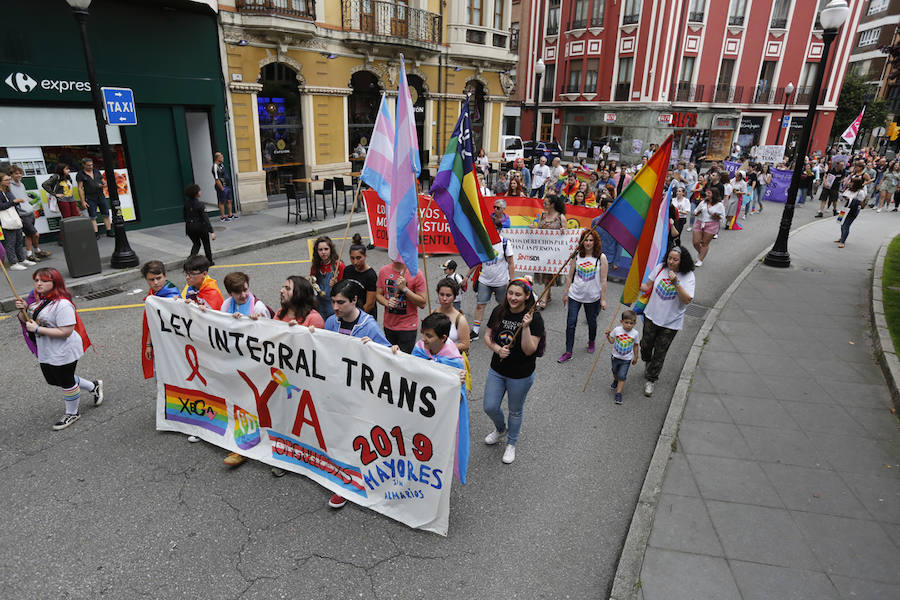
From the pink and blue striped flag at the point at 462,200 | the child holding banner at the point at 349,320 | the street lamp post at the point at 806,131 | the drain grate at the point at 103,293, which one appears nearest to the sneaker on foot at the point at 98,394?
the child holding banner at the point at 349,320

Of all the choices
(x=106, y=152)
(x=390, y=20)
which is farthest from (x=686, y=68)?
(x=106, y=152)

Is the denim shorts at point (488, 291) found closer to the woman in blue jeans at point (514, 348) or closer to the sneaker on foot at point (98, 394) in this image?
the woman in blue jeans at point (514, 348)

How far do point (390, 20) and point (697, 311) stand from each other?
17501mm

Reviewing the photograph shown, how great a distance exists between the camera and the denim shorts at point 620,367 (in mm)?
6375

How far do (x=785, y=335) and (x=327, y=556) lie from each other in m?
7.91

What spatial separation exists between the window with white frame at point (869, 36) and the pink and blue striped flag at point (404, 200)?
275 feet

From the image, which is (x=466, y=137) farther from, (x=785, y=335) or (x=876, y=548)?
(x=785, y=335)

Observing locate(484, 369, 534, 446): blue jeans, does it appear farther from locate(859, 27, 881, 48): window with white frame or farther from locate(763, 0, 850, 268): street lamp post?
locate(859, 27, 881, 48): window with white frame

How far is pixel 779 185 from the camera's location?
77.0 feet

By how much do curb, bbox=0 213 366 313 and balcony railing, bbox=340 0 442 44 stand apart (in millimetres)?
8585

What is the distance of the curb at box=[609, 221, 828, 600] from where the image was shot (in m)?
3.79

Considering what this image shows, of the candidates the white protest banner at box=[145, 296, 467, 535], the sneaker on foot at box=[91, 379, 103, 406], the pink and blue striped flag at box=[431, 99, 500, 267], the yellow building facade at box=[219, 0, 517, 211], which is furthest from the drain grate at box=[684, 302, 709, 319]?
the yellow building facade at box=[219, 0, 517, 211]

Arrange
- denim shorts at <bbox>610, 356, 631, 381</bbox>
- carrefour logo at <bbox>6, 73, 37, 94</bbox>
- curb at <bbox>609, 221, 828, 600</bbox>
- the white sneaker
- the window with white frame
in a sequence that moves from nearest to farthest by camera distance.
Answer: curb at <bbox>609, 221, 828, 600</bbox> < the white sneaker < denim shorts at <bbox>610, 356, 631, 381</bbox> < carrefour logo at <bbox>6, 73, 37, 94</bbox> < the window with white frame

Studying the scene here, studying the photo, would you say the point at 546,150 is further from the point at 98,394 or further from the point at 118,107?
the point at 98,394
